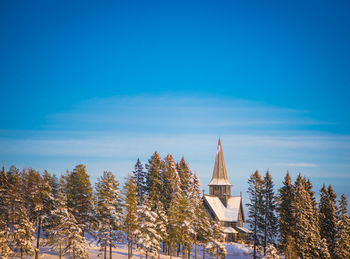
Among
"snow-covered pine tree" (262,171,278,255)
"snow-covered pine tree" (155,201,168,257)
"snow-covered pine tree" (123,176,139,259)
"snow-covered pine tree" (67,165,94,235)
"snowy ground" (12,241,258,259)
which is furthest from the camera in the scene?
"snow-covered pine tree" (262,171,278,255)

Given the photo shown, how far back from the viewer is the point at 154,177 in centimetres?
5397

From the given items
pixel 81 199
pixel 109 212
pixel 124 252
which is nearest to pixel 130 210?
pixel 109 212

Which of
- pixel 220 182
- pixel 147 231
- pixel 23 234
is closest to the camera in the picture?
pixel 23 234

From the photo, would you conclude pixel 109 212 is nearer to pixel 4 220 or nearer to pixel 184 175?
pixel 4 220

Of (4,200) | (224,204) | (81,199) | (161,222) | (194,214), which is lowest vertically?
(161,222)

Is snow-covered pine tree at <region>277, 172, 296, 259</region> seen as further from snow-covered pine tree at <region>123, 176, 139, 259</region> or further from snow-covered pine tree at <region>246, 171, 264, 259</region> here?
snow-covered pine tree at <region>123, 176, 139, 259</region>

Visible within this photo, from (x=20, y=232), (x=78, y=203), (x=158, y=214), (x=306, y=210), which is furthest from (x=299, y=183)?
(x=20, y=232)

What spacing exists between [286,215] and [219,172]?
37.4m

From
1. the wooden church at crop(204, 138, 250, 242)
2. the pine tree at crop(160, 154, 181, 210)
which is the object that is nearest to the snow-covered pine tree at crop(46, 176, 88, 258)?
the pine tree at crop(160, 154, 181, 210)

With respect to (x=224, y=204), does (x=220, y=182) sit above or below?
above

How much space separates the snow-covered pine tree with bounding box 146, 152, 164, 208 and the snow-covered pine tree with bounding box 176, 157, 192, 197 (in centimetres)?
695

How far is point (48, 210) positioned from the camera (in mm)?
42812

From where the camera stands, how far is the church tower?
8668 cm

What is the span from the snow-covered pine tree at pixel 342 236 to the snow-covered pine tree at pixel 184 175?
2479cm
